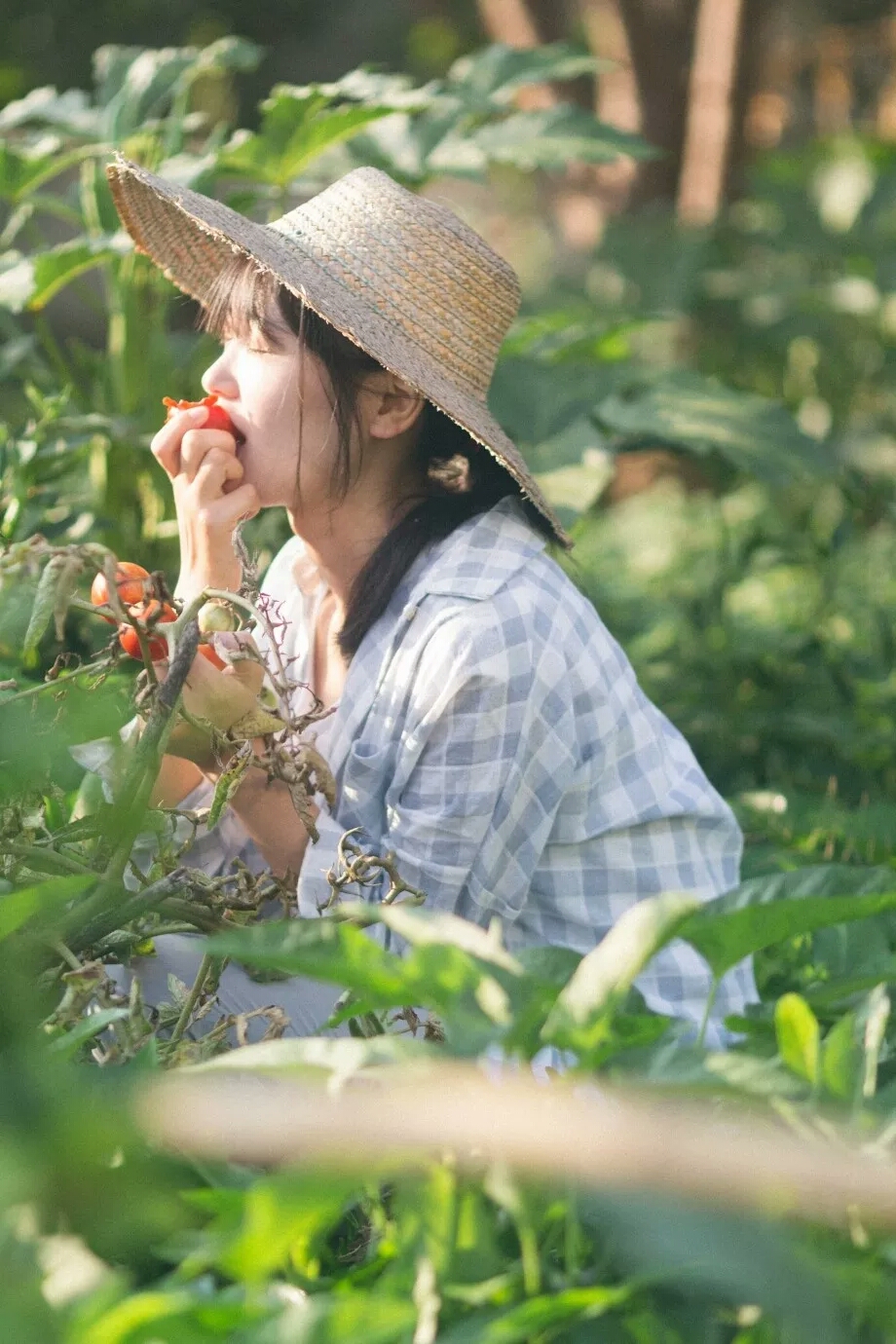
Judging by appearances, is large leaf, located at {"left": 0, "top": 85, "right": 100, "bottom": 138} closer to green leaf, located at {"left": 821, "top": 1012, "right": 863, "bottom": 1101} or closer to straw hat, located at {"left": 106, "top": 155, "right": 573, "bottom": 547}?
straw hat, located at {"left": 106, "top": 155, "right": 573, "bottom": 547}

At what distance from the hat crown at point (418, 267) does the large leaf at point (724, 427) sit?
110cm

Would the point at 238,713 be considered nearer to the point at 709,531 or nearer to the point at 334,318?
the point at 334,318

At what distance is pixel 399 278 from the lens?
1.83m

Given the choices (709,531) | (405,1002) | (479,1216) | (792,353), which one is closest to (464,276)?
(405,1002)

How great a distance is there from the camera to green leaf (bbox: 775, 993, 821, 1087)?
1051mm

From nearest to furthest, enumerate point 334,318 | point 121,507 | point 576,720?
point 334,318
point 576,720
point 121,507

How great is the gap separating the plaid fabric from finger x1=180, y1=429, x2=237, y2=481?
27 centimetres

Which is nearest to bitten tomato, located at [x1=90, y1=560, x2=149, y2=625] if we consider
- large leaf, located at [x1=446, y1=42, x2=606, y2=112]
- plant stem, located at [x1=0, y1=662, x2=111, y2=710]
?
plant stem, located at [x1=0, y1=662, x2=111, y2=710]

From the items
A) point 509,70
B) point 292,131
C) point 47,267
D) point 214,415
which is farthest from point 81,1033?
point 509,70

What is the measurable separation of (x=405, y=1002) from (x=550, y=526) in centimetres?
102

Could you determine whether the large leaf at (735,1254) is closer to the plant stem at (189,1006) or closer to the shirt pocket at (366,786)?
the plant stem at (189,1006)

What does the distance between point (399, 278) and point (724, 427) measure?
138cm

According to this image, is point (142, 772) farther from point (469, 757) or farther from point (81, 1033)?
point (469, 757)

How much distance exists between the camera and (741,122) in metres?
5.00
